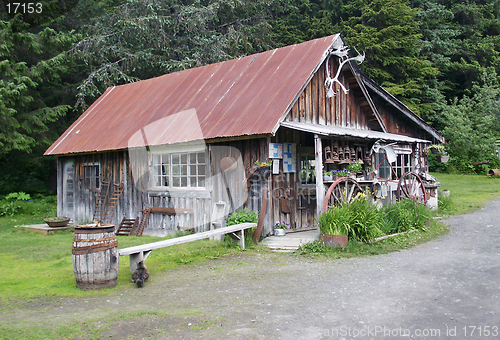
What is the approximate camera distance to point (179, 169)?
12016 millimetres

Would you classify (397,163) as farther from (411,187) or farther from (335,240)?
(335,240)

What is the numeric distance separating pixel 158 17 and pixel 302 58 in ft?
43.6

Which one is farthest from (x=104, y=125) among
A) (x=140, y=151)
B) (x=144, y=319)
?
A: (x=144, y=319)

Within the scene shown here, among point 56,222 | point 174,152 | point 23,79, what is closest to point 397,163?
point 174,152

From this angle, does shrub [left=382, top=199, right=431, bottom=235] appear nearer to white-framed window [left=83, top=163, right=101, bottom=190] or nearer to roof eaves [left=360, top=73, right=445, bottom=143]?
roof eaves [left=360, top=73, right=445, bottom=143]

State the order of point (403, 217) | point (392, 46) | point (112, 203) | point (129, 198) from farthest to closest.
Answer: point (392, 46) < point (112, 203) < point (129, 198) < point (403, 217)

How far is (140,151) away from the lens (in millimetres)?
12844

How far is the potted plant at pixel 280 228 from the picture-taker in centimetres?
1027

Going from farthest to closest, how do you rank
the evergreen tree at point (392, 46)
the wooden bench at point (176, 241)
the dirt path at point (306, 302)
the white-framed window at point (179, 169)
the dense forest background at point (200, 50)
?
the evergreen tree at point (392, 46) → the dense forest background at point (200, 50) → the white-framed window at point (179, 169) → the wooden bench at point (176, 241) → the dirt path at point (306, 302)

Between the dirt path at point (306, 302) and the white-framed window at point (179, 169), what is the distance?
363cm

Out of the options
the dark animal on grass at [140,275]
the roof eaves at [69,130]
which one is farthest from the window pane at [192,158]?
the roof eaves at [69,130]

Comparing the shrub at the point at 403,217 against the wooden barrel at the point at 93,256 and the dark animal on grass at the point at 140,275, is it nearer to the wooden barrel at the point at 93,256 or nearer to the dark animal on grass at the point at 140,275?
the dark animal on grass at the point at 140,275

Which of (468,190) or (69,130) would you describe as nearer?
(69,130)

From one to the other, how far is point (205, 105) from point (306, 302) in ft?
24.3
